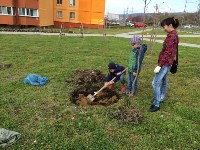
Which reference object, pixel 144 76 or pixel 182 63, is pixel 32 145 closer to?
pixel 144 76

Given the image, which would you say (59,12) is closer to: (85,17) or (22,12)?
(85,17)

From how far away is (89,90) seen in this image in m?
6.78

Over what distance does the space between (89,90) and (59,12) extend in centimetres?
3773

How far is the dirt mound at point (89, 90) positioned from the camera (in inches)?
240

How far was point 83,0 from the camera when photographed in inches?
1694

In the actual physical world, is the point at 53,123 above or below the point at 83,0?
below

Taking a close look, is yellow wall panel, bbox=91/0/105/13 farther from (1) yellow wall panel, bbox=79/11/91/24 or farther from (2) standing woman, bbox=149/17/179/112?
(2) standing woman, bbox=149/17/179/112

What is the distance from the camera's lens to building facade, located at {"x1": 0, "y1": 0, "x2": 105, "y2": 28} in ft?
108

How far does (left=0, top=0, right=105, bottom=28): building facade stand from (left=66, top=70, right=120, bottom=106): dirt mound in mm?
27332

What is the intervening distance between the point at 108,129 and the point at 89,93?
1.99m

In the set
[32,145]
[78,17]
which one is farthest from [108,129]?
[78,17]

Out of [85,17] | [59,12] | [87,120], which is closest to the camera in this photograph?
[87,120]

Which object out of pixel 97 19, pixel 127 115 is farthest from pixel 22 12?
pixel 127 115

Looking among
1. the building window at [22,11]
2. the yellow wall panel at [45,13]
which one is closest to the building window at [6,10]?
the building window at [22,11]
